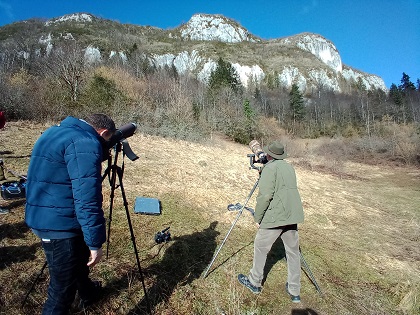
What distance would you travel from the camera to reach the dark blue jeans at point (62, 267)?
2143 millimetres

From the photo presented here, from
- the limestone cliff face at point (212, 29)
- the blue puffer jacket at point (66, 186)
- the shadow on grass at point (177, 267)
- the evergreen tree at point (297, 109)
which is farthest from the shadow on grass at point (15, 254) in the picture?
the limestone cliff face at point (212, 29)

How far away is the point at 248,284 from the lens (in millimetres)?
3975

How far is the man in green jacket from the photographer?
3641 mm

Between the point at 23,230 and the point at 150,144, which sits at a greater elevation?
the point at 150,144

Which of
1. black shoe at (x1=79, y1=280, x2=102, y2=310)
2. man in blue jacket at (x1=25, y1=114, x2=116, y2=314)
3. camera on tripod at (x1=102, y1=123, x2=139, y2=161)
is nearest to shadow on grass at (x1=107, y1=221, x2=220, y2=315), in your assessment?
black shoe at (x1=79, y1=280, x2=102, y2=310)

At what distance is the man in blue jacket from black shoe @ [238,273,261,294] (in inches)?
101

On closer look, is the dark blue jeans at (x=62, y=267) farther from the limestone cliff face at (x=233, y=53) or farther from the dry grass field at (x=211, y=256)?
the limestone cliff face at (x=233, y=53)

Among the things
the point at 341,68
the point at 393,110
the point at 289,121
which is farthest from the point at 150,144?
the point at 341,68

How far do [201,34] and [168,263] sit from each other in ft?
483

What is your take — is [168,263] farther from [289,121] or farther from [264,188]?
[289,121]

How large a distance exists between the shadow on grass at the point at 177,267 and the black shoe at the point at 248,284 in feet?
2.11

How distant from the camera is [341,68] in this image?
135750mm

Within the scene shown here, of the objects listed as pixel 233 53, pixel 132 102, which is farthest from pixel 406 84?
pixel 132 102

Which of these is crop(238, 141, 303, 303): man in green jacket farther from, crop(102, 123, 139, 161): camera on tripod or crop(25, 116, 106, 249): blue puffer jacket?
crop(25, 116, 106, 249): blue puffer jacket
